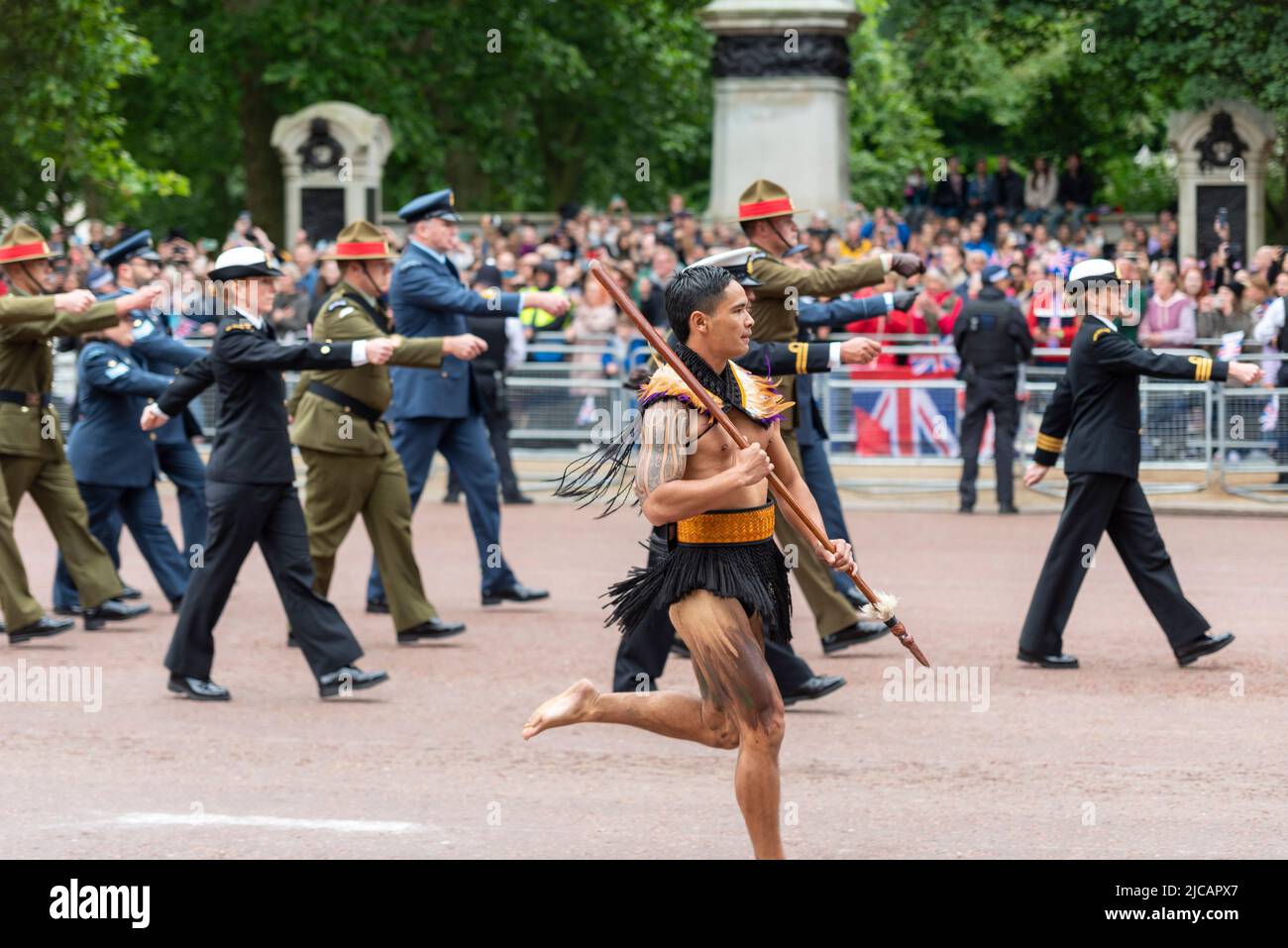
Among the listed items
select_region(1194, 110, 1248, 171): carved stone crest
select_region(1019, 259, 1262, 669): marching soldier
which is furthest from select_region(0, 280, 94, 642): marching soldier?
select_region(1194, 110, 1248, 171): carved stone crest

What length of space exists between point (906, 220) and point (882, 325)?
8.30m

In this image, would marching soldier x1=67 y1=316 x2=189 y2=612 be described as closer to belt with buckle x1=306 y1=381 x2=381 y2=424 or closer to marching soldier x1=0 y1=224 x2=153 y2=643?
marching soldier x1=0 y1=224 x2=153 y2=643

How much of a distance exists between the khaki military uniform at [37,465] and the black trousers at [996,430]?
7469 mm

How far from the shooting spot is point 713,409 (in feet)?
21.7

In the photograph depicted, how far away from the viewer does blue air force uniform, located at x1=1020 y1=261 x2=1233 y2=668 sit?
10.7 meters

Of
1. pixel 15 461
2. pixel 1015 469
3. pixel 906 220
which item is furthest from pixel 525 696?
pixel 906 220

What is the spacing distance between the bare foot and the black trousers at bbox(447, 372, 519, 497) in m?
11.1

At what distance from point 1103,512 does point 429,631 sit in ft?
10.8

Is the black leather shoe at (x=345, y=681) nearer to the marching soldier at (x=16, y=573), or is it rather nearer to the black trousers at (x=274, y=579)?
the black trousers at (x=274, y=579)

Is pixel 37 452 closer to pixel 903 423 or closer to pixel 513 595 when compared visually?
pixel 513 595

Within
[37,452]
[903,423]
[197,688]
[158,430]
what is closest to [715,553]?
[197,688]

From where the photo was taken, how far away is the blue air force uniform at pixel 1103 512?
10695mm

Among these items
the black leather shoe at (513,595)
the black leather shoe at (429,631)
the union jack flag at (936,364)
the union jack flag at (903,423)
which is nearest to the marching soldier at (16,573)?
the black leather shoe at (429,631)
